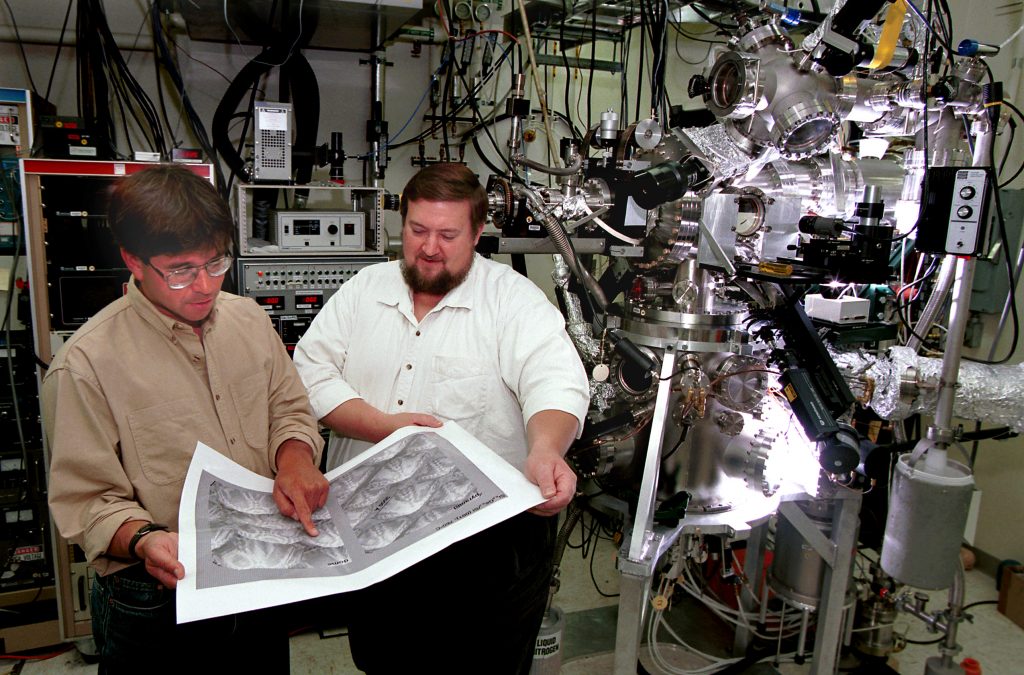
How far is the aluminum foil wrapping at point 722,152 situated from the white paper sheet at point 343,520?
1.00 metres

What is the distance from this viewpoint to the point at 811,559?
2.10 metres

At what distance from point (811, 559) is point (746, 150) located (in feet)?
3.88

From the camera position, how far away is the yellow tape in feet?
5.35

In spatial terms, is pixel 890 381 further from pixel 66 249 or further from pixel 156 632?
pixel 66 249

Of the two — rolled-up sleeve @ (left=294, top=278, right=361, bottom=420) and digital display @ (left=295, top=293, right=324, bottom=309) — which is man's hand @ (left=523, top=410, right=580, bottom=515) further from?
digital display @ (left=295, top=293, right=324, bottom=309)

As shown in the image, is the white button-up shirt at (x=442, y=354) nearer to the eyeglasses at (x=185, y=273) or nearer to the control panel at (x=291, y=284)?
the eyeglasses at (x=185, y=273)

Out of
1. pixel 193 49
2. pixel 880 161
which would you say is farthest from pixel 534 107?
pixel 880 161

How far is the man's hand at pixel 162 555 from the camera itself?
967 millimetres

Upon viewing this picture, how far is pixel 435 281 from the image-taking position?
1.60 m

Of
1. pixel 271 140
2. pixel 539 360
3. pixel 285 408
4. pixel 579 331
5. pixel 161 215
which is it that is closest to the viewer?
pixel 161 215

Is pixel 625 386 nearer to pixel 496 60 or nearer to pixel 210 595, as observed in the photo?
pixel 210 595

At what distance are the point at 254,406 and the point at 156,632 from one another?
0.40 m

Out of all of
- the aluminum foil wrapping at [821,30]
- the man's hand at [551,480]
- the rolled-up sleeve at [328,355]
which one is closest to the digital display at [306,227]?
the rolled-up sleeve at [328,355]

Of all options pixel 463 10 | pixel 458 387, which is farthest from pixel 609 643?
pixel 463 10
